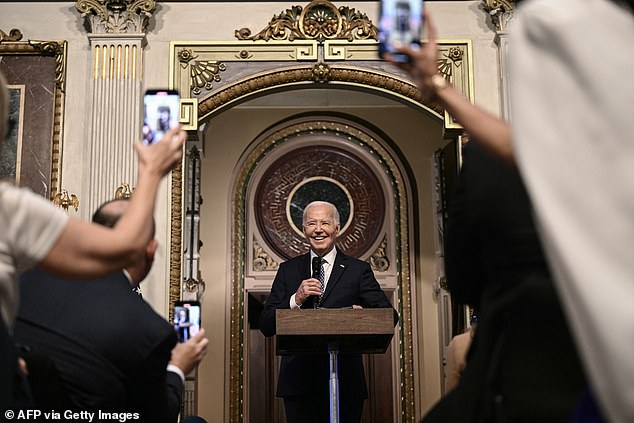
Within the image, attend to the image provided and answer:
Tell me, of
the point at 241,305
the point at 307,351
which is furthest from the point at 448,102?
the point at 241,305

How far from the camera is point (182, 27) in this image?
691 centimetres

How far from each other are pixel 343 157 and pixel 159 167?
724 centimetres

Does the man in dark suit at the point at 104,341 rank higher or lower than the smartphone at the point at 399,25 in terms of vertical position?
lower

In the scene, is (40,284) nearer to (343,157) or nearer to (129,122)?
(129,122)

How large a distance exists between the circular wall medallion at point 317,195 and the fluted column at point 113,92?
2.97 metres

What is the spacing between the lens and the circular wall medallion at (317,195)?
940 centimetres

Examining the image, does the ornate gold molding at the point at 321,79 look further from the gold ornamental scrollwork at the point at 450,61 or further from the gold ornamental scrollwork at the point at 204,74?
the gold ornamental scrollwork at the point at 450,61

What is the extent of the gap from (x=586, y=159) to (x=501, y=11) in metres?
5.30

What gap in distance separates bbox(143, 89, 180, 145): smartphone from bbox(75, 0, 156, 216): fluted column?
390 centimetres

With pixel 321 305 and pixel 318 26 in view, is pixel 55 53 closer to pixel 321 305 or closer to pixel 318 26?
pixel 318 26

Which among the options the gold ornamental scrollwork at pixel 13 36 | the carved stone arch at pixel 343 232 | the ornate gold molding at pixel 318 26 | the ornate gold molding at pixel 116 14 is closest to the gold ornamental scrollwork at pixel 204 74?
the ornate gold molding at pixel 318 26

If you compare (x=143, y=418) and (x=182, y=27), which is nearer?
(x=143, y=418)

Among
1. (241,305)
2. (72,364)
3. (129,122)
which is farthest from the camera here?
(241,305)

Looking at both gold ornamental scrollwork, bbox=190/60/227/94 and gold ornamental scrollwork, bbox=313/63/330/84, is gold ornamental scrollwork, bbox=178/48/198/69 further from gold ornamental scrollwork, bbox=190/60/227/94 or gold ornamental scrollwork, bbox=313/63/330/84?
gold ornamental scrollwork, bbox=313/63/330/84
